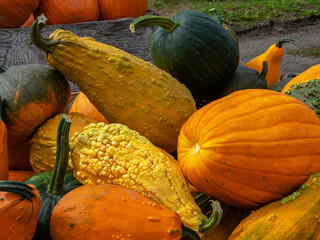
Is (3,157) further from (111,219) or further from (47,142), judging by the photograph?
(111,219)

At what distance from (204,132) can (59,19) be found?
2.10 metres

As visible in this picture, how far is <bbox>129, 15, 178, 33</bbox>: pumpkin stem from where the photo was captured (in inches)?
51.6

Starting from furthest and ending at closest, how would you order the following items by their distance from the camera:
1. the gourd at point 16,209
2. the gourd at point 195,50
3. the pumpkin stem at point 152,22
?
the gourd at point 195,50
the pumpkin stem at point 152,22
the gourd at point 16,209

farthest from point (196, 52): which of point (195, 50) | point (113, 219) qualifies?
point (113, 219)

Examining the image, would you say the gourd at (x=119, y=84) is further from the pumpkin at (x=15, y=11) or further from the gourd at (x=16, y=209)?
the pumpkin at (x=15, y=11)

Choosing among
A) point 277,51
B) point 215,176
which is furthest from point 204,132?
point 277,51

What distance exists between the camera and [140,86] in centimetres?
121

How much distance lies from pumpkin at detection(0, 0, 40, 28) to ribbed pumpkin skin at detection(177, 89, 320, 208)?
6.57ft

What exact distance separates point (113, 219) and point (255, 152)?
0.38 meters

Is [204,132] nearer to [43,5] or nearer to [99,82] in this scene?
[99,82]

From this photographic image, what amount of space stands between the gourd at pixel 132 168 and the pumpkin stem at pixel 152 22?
0.48 metres

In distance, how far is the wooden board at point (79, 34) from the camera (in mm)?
2467

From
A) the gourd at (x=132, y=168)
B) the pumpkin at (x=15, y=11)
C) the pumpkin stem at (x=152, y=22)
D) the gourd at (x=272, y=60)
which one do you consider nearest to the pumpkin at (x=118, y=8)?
the pumpkin at (x=15, y=11)

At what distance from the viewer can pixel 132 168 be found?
912 mm
